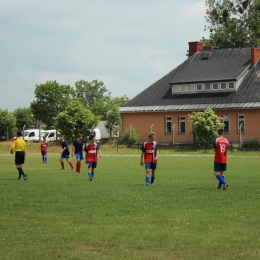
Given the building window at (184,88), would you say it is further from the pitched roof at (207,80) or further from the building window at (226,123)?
the building window at (226,123)

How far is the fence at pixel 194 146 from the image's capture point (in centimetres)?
6344

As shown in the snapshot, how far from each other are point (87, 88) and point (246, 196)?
129 m

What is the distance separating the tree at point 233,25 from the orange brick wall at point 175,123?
57.9 feet

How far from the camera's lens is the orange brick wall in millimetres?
68688

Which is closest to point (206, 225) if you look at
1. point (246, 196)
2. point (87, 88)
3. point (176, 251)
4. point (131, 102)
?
point (176, 251)

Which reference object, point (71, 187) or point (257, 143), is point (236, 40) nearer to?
point (257, 143)

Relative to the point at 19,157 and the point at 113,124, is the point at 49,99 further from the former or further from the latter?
the point at 19,157

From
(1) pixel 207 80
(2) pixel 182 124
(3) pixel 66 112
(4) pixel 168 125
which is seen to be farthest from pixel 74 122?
(1) pixel 207 80

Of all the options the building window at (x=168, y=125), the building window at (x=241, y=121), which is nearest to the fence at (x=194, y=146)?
the building window at (x=168, y=125)

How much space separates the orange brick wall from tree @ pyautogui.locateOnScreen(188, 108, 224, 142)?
13.5ft

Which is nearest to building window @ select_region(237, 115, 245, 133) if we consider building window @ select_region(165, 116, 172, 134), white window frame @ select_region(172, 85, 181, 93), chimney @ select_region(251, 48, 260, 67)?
chimney @ select_region(251, 48, 260, 67)

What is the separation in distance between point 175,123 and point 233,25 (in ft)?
67.4

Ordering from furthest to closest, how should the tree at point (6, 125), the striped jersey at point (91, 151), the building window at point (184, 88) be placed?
the tree at point (6, 125)
the building window at point (184, 88)
the striped jersey at point (91, 151)

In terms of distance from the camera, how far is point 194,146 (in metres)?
66.6
